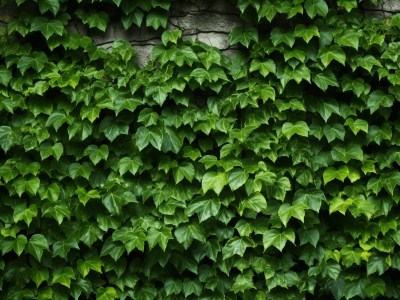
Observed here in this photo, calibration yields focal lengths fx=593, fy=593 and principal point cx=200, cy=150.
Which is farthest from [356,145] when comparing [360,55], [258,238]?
[258,238]

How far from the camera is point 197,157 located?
3.79 meters

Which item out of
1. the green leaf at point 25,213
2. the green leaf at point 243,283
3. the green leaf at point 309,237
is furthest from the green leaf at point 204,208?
the green leaf at point 25,213

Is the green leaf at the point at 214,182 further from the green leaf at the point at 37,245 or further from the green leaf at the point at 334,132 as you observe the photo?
the green leaf at the point at 37,245

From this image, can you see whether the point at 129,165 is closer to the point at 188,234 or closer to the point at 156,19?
the point at 188,234

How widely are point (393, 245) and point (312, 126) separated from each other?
3.00 ft

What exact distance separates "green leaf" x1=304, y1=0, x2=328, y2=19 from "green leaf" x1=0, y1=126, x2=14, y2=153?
78.9 inches

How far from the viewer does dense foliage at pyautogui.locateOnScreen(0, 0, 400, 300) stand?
370 centimetres

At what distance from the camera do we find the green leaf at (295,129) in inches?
145

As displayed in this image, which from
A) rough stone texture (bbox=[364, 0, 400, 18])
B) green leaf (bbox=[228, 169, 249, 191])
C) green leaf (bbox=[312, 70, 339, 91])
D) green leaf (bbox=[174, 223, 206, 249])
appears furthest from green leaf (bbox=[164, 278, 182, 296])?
rough stone texture (bbox=[364, 0, 400, 18])

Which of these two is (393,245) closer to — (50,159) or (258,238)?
(258,238)

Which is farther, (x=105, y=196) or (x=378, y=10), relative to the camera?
(x=378, y=10)

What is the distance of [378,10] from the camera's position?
154 inches

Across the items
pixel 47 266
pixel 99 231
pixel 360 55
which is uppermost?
pixel 360 55

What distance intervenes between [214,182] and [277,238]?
1.75 feet
